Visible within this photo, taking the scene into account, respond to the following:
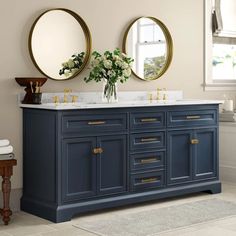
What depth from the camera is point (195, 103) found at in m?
5.20

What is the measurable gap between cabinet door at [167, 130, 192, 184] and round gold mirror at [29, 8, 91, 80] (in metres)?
1.03

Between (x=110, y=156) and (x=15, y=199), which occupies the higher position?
(x=110, y=156)

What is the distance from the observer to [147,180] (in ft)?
16.2

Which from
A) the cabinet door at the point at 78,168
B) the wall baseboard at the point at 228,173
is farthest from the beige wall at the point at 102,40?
the wall baseboard at the point at 228,173

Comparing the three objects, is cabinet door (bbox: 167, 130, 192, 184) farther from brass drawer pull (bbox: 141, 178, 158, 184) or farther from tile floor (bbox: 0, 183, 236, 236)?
tile floor (bbox: 0, 183, 236, 236)

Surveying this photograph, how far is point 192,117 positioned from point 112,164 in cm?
96

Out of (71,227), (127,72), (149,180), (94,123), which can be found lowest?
(71,227)

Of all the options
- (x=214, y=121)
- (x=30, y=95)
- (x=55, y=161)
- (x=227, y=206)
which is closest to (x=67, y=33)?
(x=30, y=95)

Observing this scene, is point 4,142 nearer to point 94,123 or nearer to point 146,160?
point 94,123

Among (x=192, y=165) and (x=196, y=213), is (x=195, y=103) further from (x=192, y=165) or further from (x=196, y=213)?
(x=196, y=213)

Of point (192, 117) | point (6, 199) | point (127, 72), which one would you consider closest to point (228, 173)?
point (192, 117)

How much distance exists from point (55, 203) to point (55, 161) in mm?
320

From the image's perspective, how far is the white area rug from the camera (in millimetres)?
4141

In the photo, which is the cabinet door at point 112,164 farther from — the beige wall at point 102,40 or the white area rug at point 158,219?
the beige wall at point 102,40
